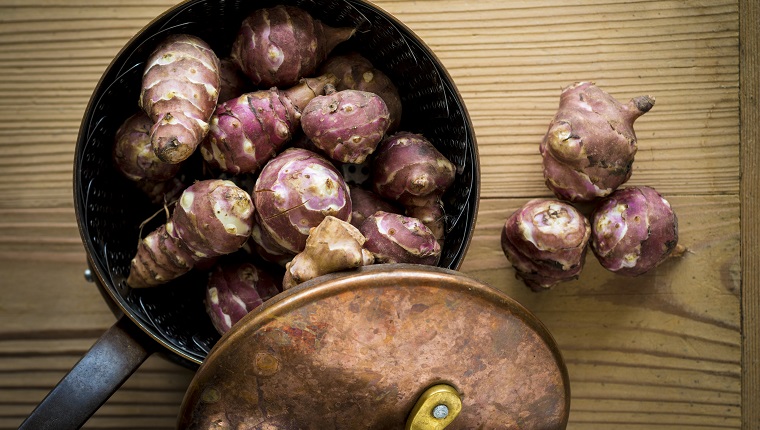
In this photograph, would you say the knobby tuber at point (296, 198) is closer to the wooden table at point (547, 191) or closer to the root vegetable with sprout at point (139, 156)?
the root vegetable with sprout at point (139, 156)

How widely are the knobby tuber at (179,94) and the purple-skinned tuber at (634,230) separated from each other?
47cm

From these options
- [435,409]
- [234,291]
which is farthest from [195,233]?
[435,409]

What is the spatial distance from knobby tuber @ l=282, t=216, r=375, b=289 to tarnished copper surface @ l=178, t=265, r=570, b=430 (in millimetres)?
29

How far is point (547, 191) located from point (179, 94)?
1.57 ft

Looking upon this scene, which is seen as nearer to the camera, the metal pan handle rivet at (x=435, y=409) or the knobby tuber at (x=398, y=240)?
the metal pan handle rivet at (x=435, y=409)

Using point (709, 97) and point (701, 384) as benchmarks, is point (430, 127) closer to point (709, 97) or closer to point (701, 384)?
point (709, 97)

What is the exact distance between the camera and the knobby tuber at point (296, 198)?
0.69 m

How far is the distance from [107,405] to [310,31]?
0.55 m

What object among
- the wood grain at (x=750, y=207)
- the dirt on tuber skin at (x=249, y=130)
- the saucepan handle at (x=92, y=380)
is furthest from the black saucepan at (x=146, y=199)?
the wood grain at (x=750, y=207)

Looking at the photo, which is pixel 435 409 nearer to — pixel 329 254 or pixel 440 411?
pixel 440 411

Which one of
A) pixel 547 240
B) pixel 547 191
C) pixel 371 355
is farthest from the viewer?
pixel 547 191

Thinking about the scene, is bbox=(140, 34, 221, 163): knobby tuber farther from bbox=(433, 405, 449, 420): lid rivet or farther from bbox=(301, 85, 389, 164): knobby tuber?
bbox=(433, 405, 449, 420): lid rivet

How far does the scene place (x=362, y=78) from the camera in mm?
792

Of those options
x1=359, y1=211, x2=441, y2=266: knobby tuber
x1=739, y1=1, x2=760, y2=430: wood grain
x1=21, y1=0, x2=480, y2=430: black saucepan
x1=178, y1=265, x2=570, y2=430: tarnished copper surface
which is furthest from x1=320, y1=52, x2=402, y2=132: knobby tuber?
x1=739, y1=1, x2=760, y2=430: wood grain
